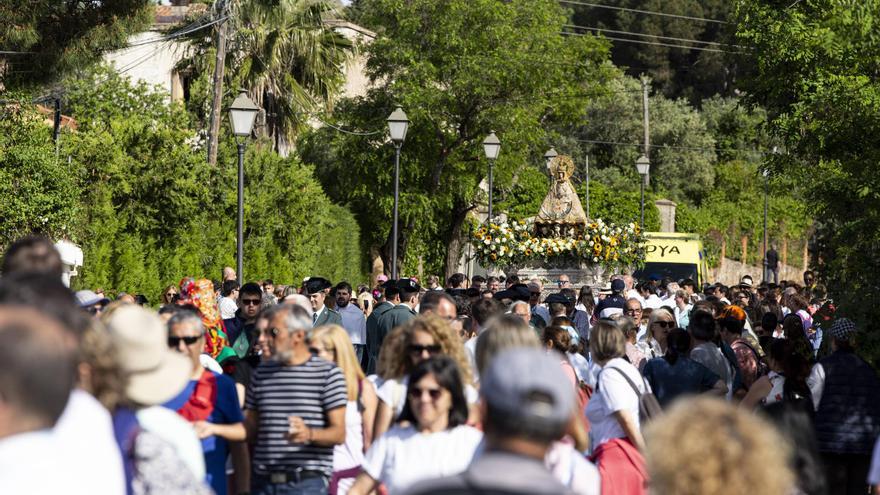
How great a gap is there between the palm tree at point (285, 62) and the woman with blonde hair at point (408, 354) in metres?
27.6

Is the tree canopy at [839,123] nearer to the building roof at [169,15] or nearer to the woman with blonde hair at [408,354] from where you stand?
the woman with blonde hair at [408,354]

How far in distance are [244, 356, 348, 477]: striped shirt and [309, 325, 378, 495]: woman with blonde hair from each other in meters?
0.53

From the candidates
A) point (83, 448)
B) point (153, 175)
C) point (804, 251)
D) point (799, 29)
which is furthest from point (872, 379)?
point (804, 251)

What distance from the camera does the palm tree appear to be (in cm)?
3522

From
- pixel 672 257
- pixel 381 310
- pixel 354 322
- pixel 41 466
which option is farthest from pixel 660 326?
pixel 672 257

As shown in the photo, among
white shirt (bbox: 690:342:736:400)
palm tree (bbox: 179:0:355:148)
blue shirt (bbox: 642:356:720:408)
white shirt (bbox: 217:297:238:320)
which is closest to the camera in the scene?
blue shirt (bbox: 642:356:720:408)

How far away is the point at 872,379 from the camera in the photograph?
28.3 ft

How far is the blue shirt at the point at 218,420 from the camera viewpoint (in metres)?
6.38

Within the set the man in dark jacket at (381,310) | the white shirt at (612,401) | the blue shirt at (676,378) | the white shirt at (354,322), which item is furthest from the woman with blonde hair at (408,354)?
the white shirt at (354,322)

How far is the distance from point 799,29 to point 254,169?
1785 centimetres

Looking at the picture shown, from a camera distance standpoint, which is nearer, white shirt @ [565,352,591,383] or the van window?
white shirt @ [565,352,591,383]

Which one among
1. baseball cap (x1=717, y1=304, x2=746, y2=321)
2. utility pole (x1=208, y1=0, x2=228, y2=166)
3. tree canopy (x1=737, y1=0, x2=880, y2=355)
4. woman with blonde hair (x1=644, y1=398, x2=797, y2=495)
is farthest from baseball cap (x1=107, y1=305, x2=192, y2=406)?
utility pole (x1=208, y1=0, x2=228, y2=166)

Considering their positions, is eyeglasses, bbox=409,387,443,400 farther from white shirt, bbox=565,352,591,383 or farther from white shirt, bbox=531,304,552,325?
white shirt, bbox=531,304,552,325

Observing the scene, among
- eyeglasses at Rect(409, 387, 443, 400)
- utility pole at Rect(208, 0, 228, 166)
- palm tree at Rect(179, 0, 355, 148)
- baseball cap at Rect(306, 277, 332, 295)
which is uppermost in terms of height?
palm tree at Rect(179, 0, 355, 148)
